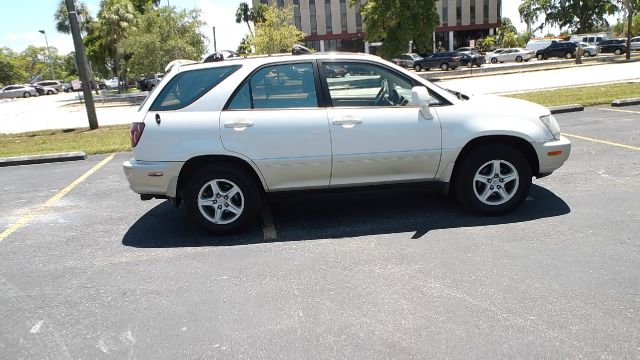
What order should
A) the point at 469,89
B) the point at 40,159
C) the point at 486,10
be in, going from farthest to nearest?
the point at 486,10, the point at 469,89, the point at 40,159

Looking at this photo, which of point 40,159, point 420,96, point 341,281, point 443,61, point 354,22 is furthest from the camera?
point 354,22

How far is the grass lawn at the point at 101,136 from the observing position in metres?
11.0

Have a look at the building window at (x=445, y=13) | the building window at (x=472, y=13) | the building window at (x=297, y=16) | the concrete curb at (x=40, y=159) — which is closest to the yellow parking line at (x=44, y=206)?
the concrete curb at (x=40, y=159)

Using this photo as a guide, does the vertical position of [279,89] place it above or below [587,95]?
above

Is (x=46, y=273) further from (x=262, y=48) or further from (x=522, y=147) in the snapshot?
(x=262, y=48)

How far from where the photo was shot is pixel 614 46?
45688 mm

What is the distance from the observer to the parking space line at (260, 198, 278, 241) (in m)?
4.88

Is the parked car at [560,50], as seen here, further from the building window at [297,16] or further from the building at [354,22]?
the building window at [297,16]

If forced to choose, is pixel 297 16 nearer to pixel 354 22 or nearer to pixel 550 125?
pixel 354 22

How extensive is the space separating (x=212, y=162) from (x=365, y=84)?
1690mm

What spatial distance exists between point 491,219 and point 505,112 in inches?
41.6

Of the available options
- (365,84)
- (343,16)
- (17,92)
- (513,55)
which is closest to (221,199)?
(365,84)

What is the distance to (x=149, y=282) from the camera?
4004 mm

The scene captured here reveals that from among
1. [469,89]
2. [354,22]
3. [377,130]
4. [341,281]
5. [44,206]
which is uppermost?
[354,22]
